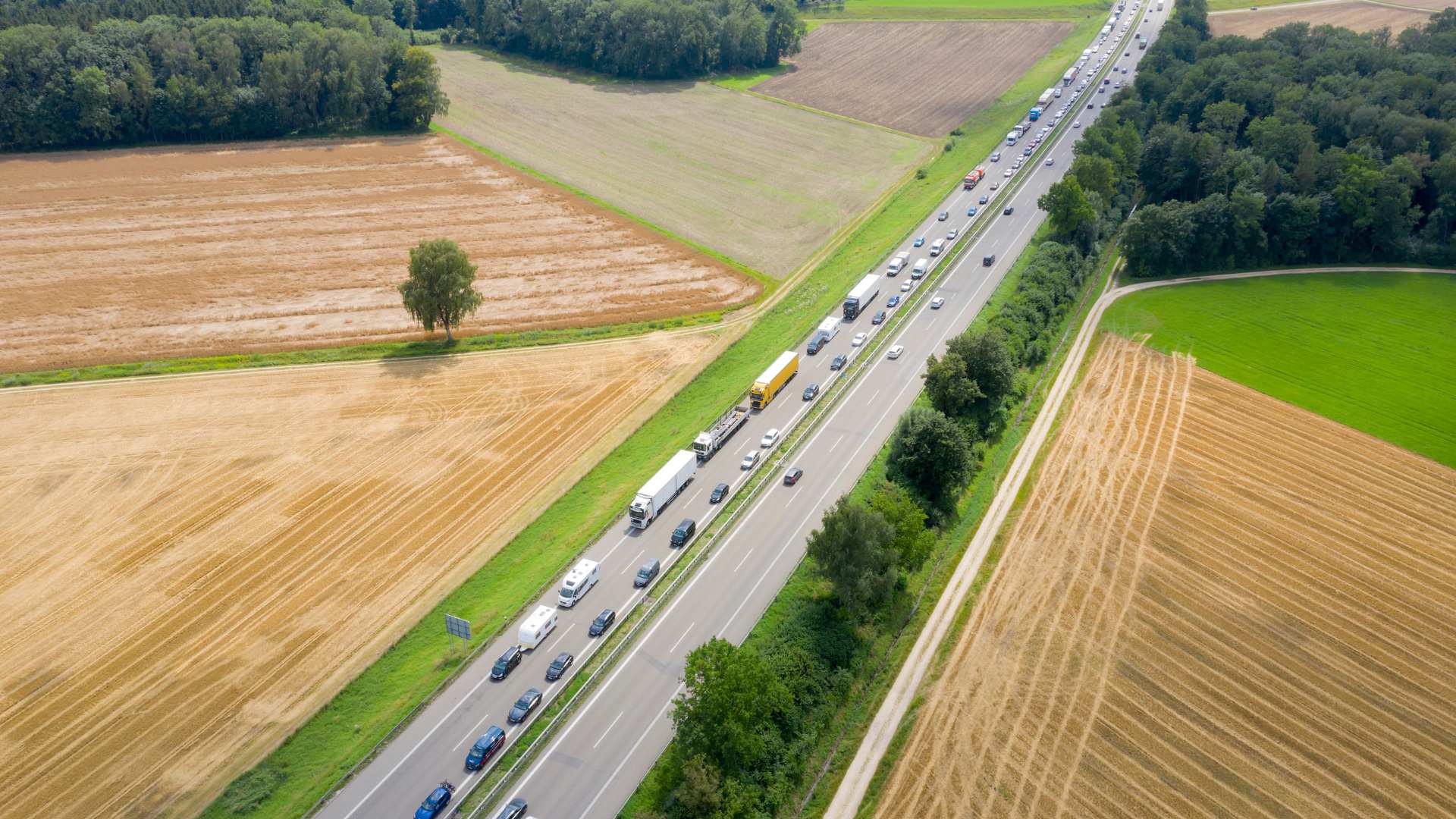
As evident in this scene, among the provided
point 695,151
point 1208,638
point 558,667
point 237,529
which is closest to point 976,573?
point 1208,638

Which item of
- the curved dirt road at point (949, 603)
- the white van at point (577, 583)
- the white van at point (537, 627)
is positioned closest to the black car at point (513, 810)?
the white van at point (537, 627)

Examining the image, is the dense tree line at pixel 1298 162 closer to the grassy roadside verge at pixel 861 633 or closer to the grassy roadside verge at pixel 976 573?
the grassy roadside verge at pixel 976 573

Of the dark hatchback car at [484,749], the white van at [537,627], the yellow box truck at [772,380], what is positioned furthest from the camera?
the yellow box truck at [772,380]

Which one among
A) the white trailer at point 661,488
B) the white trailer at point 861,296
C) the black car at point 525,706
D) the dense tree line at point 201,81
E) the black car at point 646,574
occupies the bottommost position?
the black car at point 525,706

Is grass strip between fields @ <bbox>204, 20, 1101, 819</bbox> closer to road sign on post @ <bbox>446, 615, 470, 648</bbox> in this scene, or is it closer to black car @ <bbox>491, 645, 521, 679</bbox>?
road sign on post @ <bbox>446, 615, 470, 648</bbox>

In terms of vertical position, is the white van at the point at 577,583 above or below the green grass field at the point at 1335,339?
below

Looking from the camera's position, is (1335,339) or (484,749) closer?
(484,749)

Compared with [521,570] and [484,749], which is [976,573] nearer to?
[521,570]

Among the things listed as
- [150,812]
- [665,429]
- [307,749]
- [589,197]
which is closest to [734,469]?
[665,429]
